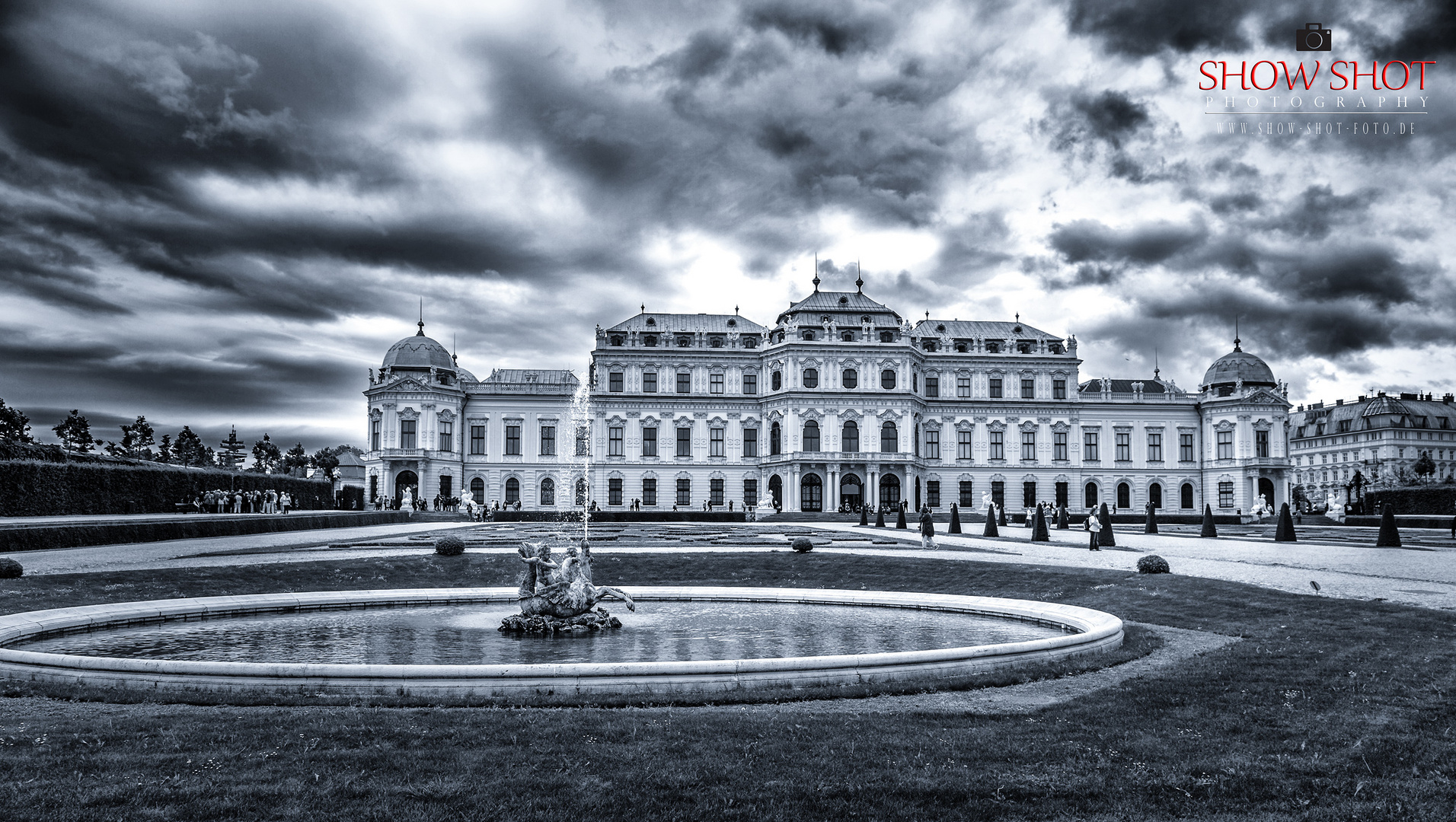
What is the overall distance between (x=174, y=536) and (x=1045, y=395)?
58377 millimetres

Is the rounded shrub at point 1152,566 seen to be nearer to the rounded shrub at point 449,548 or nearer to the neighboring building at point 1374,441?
the rounded shrub at point 449,548

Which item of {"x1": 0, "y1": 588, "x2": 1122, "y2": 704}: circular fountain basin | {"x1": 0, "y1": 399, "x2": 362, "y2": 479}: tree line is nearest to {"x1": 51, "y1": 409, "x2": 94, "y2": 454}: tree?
{"x1": 0, "y1": 399, "x2": 362, "y2": 479}: tree line

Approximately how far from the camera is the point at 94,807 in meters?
5.36

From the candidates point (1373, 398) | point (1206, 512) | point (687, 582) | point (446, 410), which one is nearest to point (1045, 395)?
point (1206, 512)

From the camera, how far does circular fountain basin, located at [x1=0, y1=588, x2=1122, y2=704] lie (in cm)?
862

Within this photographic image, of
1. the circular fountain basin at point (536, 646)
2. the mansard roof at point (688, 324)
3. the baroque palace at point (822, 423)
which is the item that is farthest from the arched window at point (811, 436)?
the circular fountain basin at point (536, 646)

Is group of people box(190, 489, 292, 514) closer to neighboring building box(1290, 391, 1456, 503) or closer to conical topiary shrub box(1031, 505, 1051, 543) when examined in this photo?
conical topiary shrub box(1031, 505, 1051, 543)

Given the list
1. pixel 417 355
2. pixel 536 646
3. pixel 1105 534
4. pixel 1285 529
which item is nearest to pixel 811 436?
pixel 417 355

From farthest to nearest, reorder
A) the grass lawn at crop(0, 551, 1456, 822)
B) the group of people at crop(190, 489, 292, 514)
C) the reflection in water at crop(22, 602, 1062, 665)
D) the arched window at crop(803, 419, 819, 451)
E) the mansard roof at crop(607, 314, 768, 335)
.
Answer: the mansard roof at crop(607, 314, 768, 335)
the arched window at crop(803, 419, 819, 451)
the group of people at crop(190, 489, 292, 514)
the reflection in water at crop(22, 602, 1062, 665)
the grass lawn at crop(0, 551, 1456, 822)

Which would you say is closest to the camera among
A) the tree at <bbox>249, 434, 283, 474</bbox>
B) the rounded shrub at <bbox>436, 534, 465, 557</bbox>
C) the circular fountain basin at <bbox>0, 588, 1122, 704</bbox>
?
the circular fountain basin at <bbox>0, 588, 1122, 704</bbox>

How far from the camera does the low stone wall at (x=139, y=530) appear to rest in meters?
23.9

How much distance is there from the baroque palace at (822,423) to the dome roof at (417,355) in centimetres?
12

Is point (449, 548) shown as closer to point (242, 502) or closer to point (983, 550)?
point (983, 550)

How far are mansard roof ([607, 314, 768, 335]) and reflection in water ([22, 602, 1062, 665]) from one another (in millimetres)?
54674
